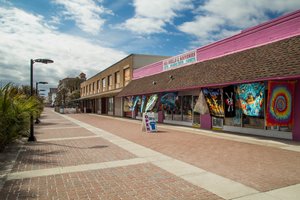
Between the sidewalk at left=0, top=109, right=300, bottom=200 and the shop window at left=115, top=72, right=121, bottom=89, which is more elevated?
the shop window at left=115, top=72, right=121, bottom=89

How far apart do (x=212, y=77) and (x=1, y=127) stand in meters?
10.3

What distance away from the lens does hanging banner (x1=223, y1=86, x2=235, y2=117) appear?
533 inches

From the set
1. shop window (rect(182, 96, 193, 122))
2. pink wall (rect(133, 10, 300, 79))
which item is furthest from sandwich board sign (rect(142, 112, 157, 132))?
pink wall (rect(133, 10, 300, 79))

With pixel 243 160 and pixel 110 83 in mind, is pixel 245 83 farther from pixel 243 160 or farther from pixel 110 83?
pixel 110 83

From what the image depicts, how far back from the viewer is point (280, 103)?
10.8 metres

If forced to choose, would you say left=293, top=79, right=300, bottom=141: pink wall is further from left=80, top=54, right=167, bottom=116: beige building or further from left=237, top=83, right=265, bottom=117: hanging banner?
left=80, top=54, right=167, bottom=116: beige building

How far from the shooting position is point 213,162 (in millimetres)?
7336

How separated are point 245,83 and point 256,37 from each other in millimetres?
3107

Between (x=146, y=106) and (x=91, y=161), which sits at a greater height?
(x=146, y=106)

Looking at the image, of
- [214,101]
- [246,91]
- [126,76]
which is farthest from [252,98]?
[126,76]

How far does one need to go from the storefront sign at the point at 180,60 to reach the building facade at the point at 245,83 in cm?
7

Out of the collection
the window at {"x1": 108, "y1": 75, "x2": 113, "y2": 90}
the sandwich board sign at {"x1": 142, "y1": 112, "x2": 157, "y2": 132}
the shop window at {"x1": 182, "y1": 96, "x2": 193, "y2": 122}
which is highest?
the window at {"x1": 108, "y1": 75, "x2": 113, "y2": 90}

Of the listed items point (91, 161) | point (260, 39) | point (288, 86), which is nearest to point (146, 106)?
point (260, 39)

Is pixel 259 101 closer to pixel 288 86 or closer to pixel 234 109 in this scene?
pixel 288 86
